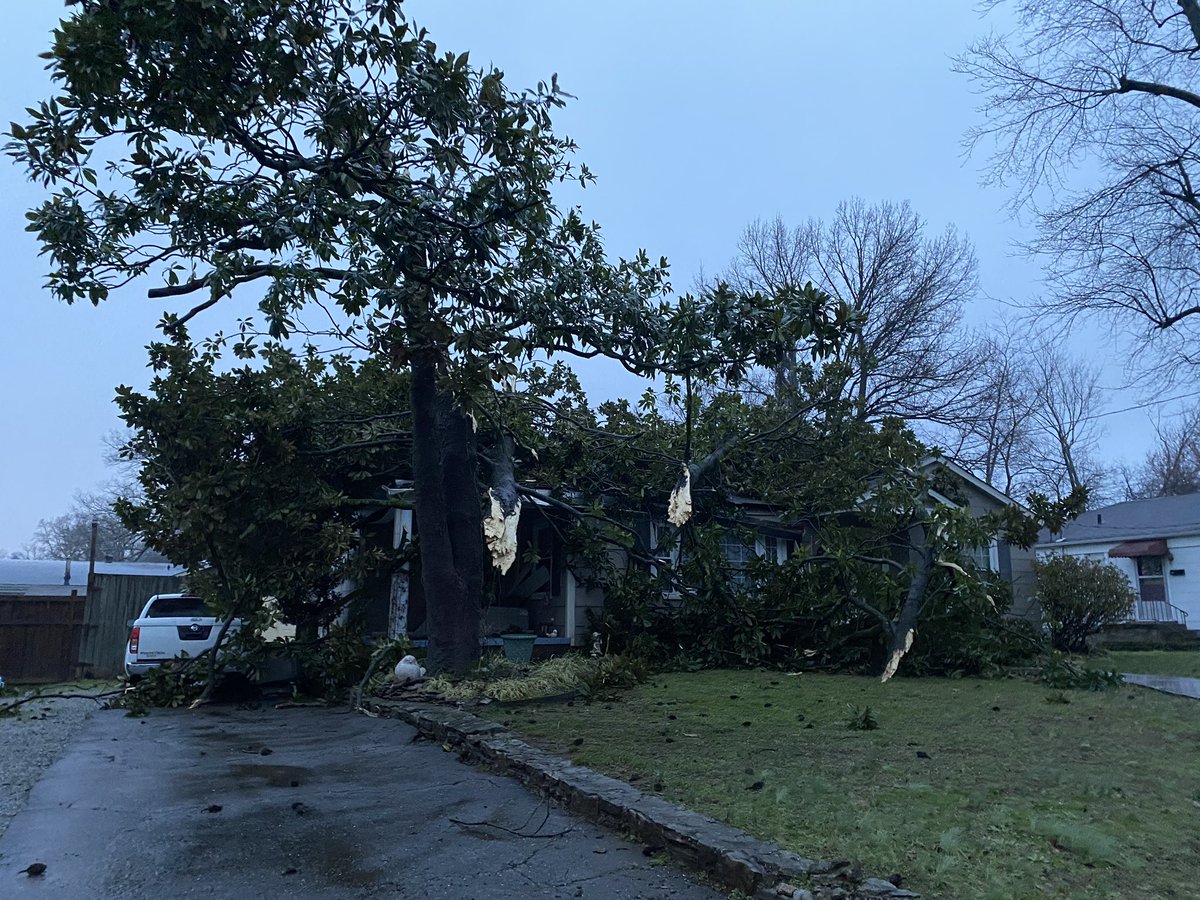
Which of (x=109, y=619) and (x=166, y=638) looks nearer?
(x=166, y=638)

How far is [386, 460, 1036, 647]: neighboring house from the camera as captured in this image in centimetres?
1395

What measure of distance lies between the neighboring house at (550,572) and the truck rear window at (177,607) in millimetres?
2850

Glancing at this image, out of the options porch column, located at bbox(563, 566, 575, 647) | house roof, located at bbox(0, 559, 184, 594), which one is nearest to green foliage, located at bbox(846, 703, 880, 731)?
porch column, located at bbox(563, 566, 575, 647)

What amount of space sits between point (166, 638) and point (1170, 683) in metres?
14.3

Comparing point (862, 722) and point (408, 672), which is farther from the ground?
point (408, 672)

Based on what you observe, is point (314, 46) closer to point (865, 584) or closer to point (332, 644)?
point (332, 644)

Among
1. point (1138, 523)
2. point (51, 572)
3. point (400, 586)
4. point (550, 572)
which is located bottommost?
point (400, 586)

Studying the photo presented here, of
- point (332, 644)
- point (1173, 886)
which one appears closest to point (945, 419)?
point (332, 644)

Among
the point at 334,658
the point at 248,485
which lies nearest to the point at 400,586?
the point at 334,658

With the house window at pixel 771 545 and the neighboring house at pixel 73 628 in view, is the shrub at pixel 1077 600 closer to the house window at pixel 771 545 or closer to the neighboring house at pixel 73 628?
the house window at pixel 771 545

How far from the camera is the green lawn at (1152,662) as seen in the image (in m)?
15.2

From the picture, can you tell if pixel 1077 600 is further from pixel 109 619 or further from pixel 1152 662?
pixel 109 619

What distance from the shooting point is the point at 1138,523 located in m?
28.1

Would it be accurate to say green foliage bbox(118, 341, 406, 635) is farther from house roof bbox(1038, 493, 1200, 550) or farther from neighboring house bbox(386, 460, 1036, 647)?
house roof bbox(1038, 493, 1200, 550)
